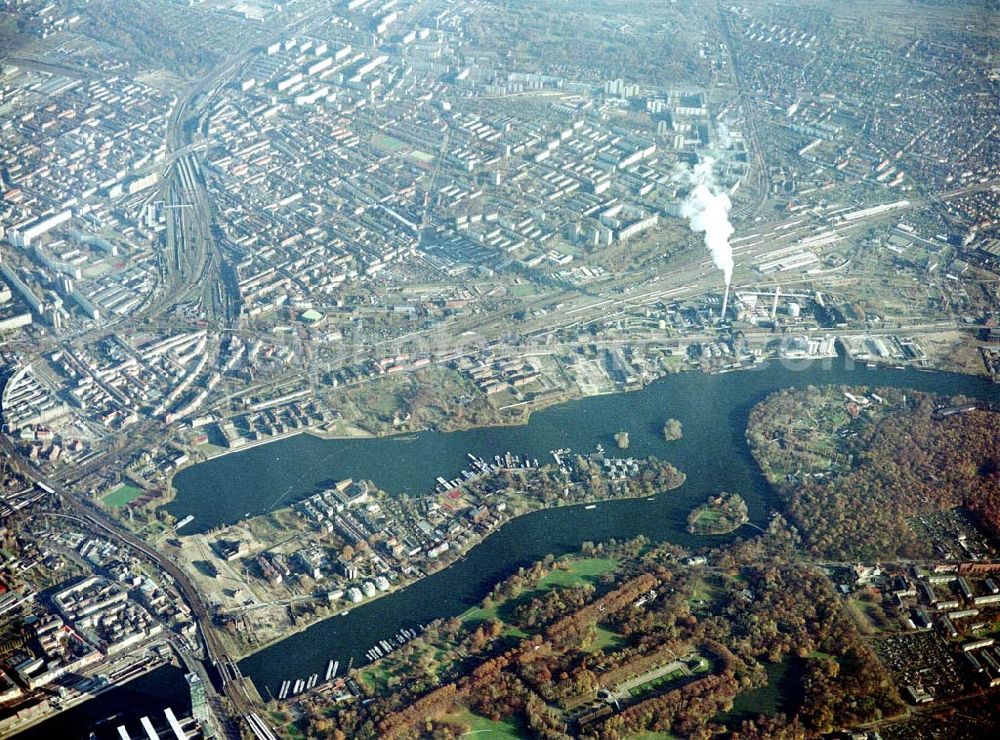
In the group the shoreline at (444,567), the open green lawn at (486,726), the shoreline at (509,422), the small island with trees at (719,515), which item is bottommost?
the open green lawn at (486,726)

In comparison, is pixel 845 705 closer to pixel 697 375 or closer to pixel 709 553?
pixel 709 553

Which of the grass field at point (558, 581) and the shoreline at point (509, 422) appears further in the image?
the shoreline at point (509, 422)

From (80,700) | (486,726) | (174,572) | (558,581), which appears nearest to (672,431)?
(558,581)

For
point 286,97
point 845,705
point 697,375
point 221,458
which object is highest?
point 286,97

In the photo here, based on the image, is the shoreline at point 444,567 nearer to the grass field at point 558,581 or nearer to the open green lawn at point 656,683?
the grass field at point 558,581

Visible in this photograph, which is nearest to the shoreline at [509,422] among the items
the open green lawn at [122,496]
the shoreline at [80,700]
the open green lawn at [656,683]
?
the open green lawn at [122,496]

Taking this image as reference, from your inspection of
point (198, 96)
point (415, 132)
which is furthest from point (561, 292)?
point (198, 96)

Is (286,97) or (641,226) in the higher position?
(286,97)
